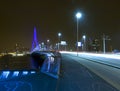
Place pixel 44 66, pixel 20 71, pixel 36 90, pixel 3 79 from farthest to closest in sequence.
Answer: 1. pixel 44 66
2. pixel 20 71
3. pixel 3 79
4. pixel 36 90

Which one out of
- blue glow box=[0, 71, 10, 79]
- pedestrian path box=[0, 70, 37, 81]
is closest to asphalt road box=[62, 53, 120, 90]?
pedestrian path box=[0, 70, 37, 81]

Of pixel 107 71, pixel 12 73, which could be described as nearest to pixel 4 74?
pixel 12 73

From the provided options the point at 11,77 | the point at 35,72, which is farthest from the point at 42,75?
the point at 11,77

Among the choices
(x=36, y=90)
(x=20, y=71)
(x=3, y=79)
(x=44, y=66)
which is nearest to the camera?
(x=36, y=90)

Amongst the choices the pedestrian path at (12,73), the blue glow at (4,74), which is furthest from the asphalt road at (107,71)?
the blue glow at (4,74)

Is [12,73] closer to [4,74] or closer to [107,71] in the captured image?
[4,74]

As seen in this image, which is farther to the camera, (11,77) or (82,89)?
(11,77)

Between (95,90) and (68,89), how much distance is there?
4.68 feet

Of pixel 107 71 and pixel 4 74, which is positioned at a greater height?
pixel 4 74

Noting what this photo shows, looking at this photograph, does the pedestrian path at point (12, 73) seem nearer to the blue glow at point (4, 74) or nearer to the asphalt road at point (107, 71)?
the blue glow at point (4, 74)

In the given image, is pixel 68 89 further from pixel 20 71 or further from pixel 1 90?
pixel 20 71

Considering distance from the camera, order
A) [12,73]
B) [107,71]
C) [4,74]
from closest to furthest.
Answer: [4,74] < [12,73] < [107,71]

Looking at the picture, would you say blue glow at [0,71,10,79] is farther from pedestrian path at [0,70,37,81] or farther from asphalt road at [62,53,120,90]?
asphalt road at [62,53,120,90]

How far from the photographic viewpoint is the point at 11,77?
2011 cm
